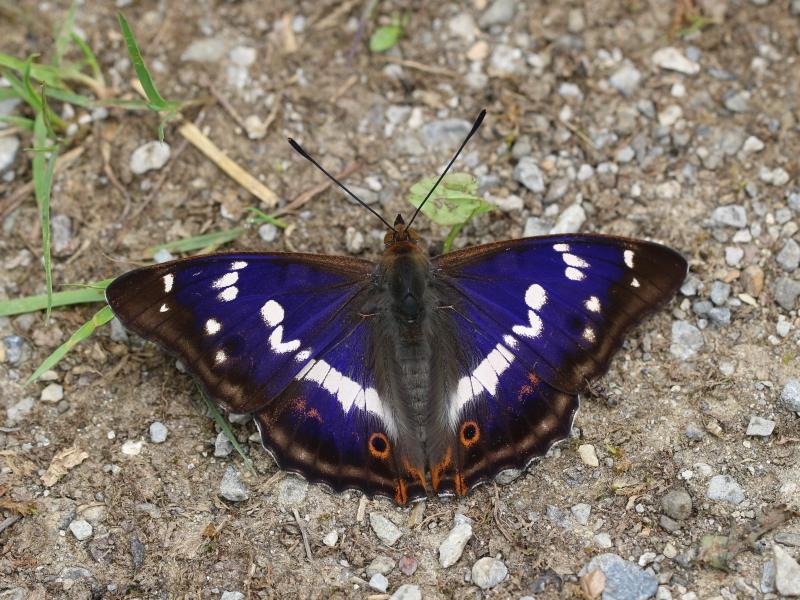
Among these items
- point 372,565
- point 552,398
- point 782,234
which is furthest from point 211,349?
point 782,234

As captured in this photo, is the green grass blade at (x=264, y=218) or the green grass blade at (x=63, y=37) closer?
the green grass blade at (x=264, y=218)

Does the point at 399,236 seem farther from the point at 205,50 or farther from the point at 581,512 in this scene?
the point at 205,50

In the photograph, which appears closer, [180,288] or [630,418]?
[180,288]

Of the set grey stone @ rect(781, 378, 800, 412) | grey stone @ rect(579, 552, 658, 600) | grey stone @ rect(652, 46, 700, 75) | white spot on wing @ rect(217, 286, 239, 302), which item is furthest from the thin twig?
grey stone @ rect(652, 46, 700, 75)

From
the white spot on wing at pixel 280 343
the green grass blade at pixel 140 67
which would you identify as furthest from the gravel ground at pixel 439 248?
the white spot on wing at pixel 280 343

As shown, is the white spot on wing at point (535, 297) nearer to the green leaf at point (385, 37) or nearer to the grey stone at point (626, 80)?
the grey stone at point (626, 80)

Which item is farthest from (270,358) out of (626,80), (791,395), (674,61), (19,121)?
(674,61)

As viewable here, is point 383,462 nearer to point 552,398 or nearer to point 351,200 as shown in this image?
point 552,398
